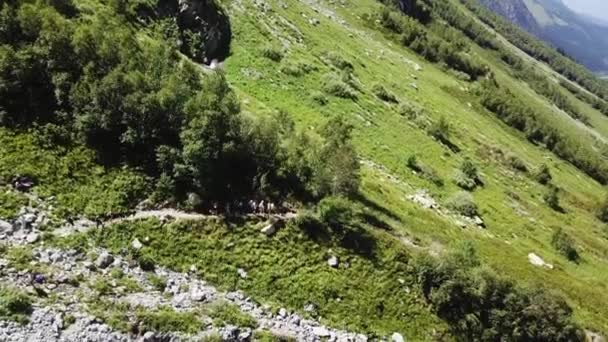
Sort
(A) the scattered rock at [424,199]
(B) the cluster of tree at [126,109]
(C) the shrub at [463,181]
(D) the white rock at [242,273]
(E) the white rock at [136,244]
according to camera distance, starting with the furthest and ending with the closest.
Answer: (C) the shrub at [463,181] → (A) the scattered rock at [424,199] → (B) the cluster of tree at [126,109] → (D) the white rock at [242,273] → (E) the white rock at [136,244]

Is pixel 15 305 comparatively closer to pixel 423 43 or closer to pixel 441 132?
pixel 441 132

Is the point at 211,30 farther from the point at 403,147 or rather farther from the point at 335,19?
the point at 335,19

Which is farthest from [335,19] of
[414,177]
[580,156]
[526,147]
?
[580,156]

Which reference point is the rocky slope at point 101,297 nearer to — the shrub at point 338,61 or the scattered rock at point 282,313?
the scattered rock at point 282,313

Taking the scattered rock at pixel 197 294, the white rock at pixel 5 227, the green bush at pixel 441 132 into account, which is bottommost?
the white rock at pixel 5 227

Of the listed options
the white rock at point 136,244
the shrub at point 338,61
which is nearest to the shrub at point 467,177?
the shrub at point 338,61

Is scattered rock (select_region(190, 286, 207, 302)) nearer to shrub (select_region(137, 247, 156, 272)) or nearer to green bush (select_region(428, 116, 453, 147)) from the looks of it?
shrub (select_region(137, 247, 156, 272))
